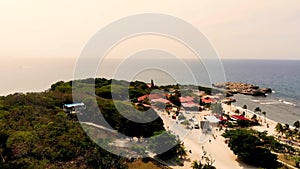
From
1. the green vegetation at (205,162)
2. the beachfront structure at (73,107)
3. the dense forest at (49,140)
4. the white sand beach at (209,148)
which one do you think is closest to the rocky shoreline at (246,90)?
the white sand beach at (209,148)

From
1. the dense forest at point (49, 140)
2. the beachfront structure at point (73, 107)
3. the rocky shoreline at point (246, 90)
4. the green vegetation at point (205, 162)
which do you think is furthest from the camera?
the rocky shoreline at point (246, 90)

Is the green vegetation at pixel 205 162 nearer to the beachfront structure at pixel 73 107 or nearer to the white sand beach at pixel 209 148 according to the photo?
the white sand beach at pixel 209 148

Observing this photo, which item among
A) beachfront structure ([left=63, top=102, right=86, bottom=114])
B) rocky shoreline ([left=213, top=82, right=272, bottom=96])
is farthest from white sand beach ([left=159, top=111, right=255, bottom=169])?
rocky shoreline ([left=213, top=82, right=272, bottom=96])

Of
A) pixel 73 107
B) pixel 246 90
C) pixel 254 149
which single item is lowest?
pixel 246 90

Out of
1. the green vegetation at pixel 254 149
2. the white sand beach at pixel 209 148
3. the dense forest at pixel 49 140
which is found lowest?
the white sand beach at pixel 209 148

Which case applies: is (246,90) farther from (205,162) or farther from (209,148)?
(205,162)

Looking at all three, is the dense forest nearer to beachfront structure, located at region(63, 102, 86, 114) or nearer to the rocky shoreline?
beachfront structure, located at region(63, 102, 86, 114)

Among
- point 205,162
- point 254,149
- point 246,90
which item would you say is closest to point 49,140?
point 205,162

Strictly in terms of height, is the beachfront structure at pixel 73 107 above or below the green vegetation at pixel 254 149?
above

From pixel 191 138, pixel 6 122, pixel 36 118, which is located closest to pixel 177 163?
pixel 191 138

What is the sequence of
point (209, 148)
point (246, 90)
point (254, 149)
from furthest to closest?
point (246, 90) → point (209, 148) → point (254, 149)

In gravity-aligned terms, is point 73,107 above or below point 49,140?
above
